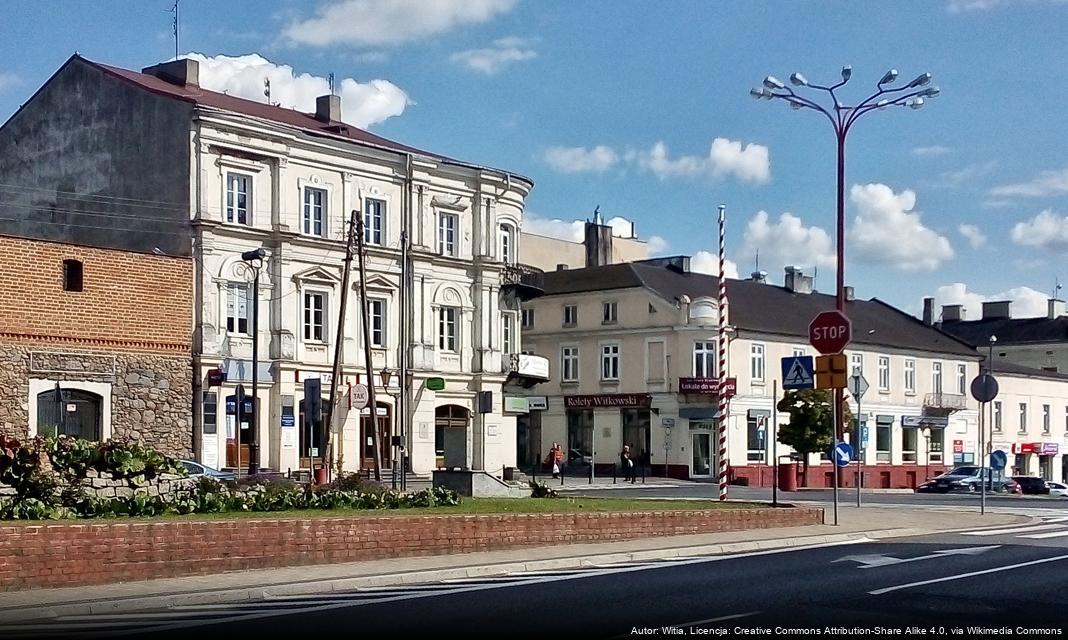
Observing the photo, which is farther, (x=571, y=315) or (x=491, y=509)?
(x=571, y=315)

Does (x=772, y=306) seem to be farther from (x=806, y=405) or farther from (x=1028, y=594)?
(x=1028, y=594)

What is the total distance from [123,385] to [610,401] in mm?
31101

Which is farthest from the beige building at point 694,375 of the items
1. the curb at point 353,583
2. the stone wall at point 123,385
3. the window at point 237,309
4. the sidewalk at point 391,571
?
the curb at point 353,583

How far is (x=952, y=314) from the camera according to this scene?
351ft

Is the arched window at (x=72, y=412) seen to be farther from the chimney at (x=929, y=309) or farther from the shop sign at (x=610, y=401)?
the chimney at (x=929, y=309)

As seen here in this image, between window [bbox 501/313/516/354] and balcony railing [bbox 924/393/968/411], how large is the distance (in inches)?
1145

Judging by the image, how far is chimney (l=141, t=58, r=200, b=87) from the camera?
51.1 meters

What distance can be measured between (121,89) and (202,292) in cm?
832

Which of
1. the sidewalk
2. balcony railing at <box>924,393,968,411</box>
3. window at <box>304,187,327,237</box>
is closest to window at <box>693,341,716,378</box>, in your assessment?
balcony railing at <box>924,393,968,411</box>

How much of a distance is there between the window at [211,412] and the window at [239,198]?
5940mm

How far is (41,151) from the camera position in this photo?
5088 centimetres

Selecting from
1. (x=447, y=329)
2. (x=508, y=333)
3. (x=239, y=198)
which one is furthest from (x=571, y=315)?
(x=239, y=198)

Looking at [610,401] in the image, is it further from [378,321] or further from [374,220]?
[374,220]

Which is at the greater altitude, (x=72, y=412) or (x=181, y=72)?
(x=181, y=72)
